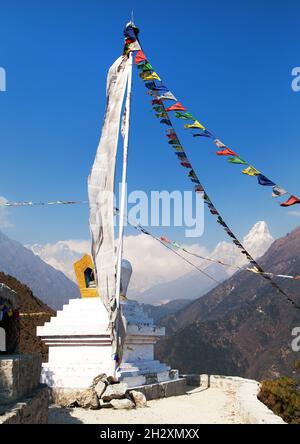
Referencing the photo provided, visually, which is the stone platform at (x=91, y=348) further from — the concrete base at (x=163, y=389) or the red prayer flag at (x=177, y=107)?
the red prayer flag at (x=177, y=107)

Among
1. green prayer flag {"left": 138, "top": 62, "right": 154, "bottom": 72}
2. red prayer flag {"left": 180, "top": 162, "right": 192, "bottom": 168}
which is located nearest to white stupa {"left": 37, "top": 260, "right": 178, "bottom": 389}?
red prayer flag {"left": 180, "top": 162, "right": 192, "bottom": 168}

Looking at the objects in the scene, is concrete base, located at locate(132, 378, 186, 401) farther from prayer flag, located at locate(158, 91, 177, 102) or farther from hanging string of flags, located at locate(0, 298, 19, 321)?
prayer flag, located at locate(158, 91, 177, 102)

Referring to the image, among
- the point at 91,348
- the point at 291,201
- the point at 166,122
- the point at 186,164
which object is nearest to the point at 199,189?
the point at 186,164

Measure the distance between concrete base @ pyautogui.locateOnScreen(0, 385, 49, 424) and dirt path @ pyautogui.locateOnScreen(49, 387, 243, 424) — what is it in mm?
1602

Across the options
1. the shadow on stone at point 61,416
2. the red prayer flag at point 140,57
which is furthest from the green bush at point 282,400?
the red prayer flag at point 140,57

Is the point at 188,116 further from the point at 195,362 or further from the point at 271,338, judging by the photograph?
the point at 271,338

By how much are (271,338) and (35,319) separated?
1873 inches

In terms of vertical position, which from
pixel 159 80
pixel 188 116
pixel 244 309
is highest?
pixel 159 80

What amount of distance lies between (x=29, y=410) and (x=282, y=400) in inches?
277

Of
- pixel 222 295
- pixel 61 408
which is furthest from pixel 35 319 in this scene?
pixel 222 295

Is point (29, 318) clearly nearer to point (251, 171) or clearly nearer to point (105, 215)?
point (105, 215)

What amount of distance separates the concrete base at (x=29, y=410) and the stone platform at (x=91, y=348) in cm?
454
